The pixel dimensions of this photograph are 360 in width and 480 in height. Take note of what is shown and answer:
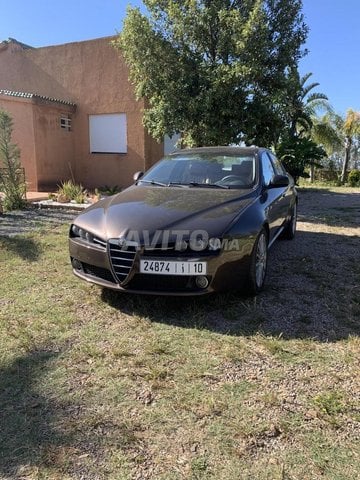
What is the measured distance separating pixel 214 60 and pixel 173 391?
9740 millimetres

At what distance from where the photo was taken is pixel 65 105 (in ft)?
50.2

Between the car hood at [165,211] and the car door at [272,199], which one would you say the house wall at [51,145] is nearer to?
the car door at [272,199]

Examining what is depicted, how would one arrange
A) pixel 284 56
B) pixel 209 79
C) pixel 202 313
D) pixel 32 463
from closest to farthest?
pixel 32 463, pixel 202 313, pixel 209 79, pixel 284 56

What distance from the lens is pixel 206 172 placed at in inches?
196

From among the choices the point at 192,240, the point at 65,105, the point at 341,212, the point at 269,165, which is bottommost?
the point at 341,212

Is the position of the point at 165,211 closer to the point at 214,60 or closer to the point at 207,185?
the point at 207,185

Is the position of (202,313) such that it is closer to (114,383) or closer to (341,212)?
(114,383)

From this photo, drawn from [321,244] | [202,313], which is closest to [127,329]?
[202,313]

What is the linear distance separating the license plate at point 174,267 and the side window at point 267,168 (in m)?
1.86

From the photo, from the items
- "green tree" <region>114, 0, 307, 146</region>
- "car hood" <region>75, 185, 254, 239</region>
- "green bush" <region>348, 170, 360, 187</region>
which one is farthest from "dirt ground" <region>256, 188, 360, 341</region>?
"green bush" <region>348, 170, 360, 187</region>

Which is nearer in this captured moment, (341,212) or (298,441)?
(298,441)

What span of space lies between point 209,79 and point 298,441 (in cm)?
910

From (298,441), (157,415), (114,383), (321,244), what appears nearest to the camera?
(298,441)

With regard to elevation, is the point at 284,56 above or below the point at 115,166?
above
